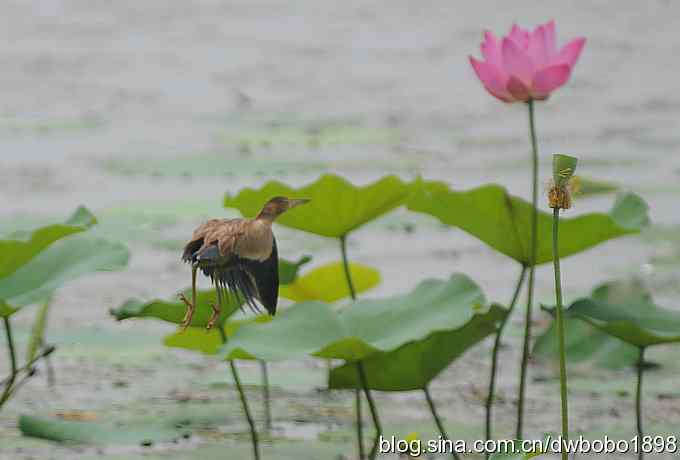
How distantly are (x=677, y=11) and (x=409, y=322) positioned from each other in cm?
375

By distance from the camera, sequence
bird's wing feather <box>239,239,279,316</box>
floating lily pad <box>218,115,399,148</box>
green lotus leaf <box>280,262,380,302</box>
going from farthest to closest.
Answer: floating lily pad <box>218,115,399,148</box>
green lotus leaf <box>280,262,380,302</box>
bird's wing feather <box>239,239,279,316</box>

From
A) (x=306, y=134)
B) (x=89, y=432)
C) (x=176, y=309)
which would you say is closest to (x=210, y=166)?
(x=306, y=134)

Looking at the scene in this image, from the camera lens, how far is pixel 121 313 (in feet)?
3.74

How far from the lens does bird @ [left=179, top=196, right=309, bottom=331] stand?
1.71 ft

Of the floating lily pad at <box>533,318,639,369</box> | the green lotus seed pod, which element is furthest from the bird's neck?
the floating lily pad at <box>533,318,639,369</box>

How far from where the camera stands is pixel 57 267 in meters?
1.21

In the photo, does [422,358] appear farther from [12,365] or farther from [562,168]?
[562,168]

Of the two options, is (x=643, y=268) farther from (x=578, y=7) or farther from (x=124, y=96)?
(x=578, y=7)

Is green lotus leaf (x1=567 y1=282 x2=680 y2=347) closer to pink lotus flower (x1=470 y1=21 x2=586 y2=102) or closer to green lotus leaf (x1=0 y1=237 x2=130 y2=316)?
pink lotus flower (x1=470 y1=21 x2=586 y2=102)

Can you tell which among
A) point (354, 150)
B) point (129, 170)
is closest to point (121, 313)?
point (129, 170)

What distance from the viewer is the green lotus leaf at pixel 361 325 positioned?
41.7 inches

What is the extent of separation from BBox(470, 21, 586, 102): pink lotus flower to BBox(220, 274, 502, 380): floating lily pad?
18cm

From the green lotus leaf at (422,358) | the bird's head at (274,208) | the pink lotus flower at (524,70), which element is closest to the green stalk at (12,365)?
the green lotus leaf at (422,358)

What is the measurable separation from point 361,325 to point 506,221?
0.17 m
